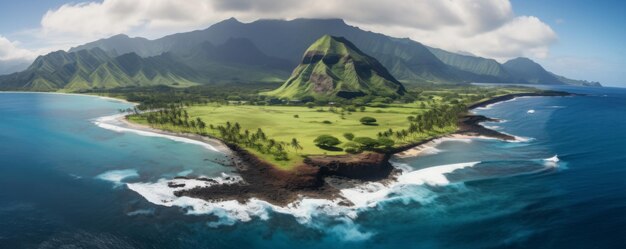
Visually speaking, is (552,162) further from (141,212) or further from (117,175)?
(117,175)

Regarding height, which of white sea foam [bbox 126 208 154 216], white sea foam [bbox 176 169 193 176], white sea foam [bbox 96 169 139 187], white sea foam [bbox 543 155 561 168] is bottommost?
white sea foam [bbox 126 208 154 216]

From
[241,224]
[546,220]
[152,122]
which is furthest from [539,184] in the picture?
[152,122]

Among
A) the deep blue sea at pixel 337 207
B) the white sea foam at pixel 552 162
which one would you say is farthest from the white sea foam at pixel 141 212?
the white sea foam at pixel 552 162

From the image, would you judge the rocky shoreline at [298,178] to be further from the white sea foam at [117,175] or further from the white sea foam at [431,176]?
the white sea foam at [117,175]

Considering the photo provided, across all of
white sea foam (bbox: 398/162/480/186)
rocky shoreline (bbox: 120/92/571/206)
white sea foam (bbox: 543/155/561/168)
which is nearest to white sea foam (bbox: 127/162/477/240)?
white sea foam (bbox: 398/162/480/186)

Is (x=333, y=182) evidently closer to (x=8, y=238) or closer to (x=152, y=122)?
(x=8, y=238)

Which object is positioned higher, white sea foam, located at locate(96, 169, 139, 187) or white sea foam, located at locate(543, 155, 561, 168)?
white sea foam, located at locate(543, 155, 561, 168)

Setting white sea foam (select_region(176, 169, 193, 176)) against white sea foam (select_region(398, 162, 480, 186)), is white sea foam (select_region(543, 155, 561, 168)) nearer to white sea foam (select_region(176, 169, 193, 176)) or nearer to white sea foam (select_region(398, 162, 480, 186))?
white sea foam (select_region(398, 162, 480, 186))
